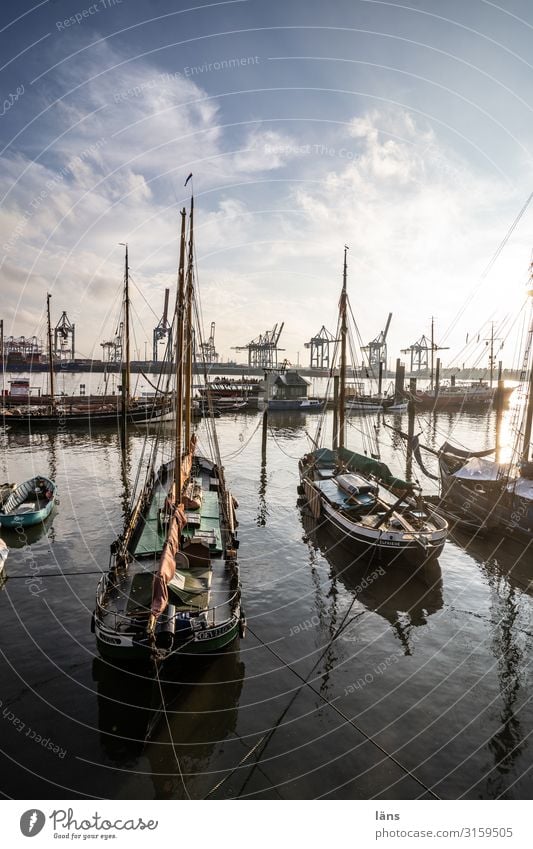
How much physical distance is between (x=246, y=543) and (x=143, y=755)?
14552mm

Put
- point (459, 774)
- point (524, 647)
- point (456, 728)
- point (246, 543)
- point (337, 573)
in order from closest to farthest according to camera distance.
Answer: point (459, 774) < point (456, 728) < point (524, 647) < point (337, 573) < point (246, 543)

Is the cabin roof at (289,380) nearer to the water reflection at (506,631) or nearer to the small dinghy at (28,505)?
the small dinghy at (28,505)

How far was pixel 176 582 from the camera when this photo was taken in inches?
591

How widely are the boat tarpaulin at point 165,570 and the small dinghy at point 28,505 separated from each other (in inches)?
559

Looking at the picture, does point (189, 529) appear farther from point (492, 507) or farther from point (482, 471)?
point (482, 471)

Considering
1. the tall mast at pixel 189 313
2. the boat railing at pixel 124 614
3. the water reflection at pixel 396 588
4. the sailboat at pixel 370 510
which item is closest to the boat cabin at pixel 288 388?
the sailboat at pixel 370 510

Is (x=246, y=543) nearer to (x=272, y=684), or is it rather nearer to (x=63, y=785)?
(x=272, y=684)

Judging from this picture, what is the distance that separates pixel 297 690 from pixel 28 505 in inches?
867

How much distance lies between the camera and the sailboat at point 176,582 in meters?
12.8

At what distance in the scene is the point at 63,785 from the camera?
1028 centimetres

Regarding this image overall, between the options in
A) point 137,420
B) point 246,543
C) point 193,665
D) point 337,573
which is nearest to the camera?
point 193,665

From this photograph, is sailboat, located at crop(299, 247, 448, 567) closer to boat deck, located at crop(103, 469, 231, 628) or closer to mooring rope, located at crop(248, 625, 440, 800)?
mooring rope, located at crop(248, 625, 440, 800)
